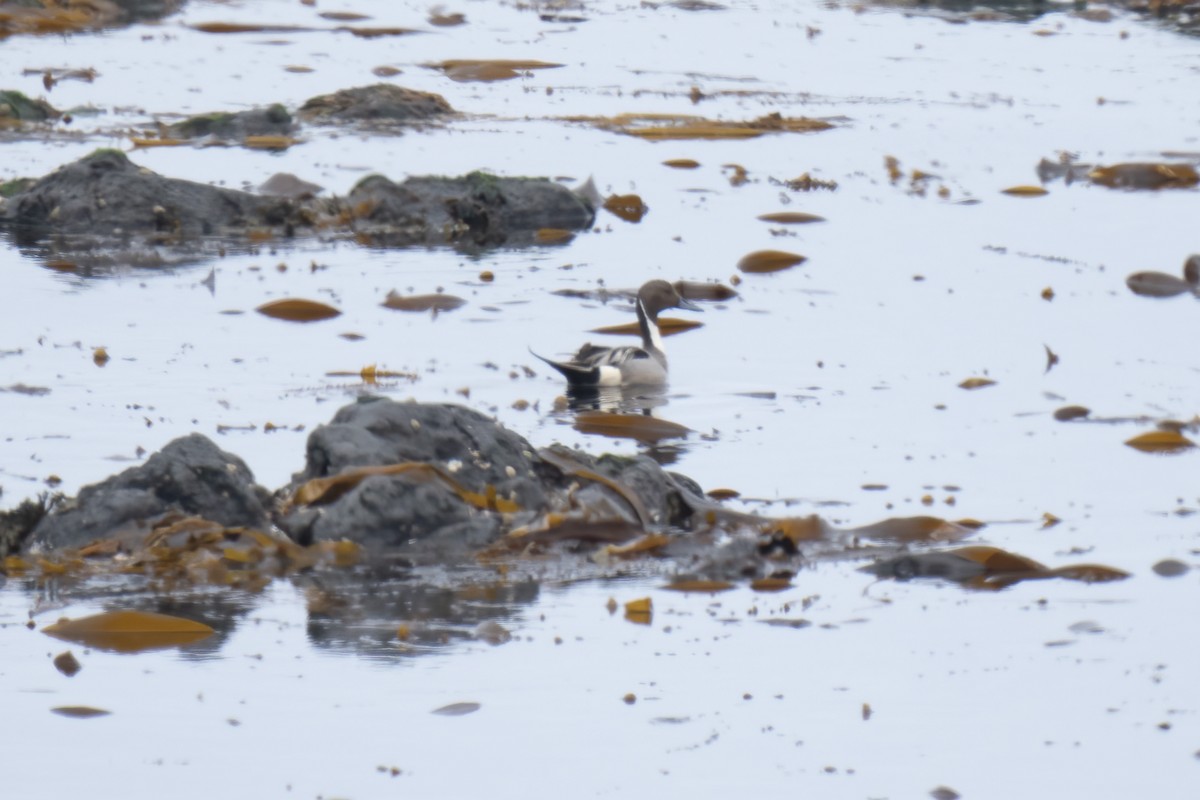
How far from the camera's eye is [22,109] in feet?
53.7

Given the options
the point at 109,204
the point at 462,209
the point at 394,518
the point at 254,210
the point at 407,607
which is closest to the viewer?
the point at 407,607

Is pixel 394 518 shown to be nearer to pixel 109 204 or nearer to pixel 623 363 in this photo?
pixel 623 363

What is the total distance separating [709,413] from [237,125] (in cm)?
812

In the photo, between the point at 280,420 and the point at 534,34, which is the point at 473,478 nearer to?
the point at 280,420

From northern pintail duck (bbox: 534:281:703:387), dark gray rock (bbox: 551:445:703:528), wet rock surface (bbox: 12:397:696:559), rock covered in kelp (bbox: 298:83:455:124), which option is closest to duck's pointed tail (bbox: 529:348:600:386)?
northern pintail duck (bbox: 534:281:703:387)

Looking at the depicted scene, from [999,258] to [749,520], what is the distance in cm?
685

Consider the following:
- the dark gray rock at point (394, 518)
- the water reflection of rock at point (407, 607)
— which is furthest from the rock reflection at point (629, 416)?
the water reflection of rock at point (407, 607)

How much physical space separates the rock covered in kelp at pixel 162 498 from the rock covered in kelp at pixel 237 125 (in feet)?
32.4

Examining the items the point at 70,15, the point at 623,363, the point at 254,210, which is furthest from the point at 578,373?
the point at 70,15

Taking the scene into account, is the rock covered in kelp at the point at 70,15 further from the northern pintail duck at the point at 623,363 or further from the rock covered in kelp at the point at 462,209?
the northern pintail duck at the point at 623,363

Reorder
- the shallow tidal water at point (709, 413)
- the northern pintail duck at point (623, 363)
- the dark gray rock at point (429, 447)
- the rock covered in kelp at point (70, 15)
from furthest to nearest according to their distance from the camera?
the rock covered in kelp at point (70, 15), the northern pintail duck at point (623, 363), the dark gray rock at point (429, 447), the shallow tidal water at point (709, 413)

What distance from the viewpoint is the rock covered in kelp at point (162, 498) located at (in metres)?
6.47

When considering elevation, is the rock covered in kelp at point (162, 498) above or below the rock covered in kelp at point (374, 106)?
above

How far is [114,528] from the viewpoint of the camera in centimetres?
649
